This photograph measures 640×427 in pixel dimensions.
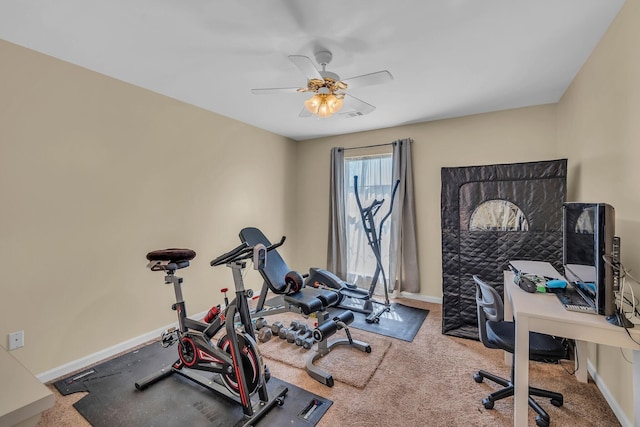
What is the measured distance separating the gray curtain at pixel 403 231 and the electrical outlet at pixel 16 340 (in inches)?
150

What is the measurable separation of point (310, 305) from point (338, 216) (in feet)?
A: 6.97

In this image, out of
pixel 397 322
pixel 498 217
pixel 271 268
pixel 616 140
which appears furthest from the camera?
pixel 397 322

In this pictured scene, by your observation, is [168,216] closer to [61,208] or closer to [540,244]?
[61,208]

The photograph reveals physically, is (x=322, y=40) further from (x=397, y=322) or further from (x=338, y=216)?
(x=397, y=322)

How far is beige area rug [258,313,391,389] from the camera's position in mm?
2256

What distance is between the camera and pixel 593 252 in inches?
62.1

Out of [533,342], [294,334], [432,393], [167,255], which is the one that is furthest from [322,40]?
[432,393]

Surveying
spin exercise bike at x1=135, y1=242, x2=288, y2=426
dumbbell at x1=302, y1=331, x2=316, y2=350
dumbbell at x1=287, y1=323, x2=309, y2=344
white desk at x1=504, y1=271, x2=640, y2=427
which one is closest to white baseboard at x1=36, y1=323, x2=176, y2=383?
spin exercise bike at x1=135, y1=242, x2=288, y2=426

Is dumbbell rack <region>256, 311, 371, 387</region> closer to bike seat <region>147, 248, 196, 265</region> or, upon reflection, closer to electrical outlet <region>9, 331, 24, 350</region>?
bike seat <region>147, 248, 196, 265</region>

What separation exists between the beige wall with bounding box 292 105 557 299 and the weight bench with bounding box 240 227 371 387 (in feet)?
5.08

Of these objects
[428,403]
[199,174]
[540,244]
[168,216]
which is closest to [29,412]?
[428,403]

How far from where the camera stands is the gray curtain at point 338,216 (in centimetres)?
447

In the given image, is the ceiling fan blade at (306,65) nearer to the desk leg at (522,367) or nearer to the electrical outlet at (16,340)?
the desk leg at (522,367)

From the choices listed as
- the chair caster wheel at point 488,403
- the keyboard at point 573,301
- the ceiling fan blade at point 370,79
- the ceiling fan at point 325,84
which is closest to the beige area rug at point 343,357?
the chair caster wheel at point 488,403
